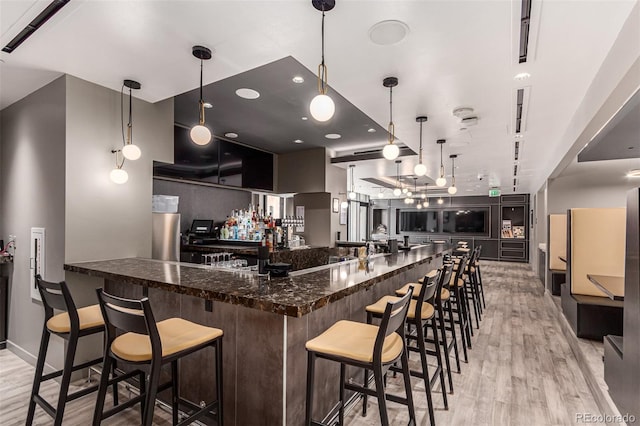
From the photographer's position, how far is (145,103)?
3477 millimetres

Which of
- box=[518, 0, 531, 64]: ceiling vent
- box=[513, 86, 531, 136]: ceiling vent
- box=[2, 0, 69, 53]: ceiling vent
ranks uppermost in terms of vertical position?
box=[2, 0, 69, 53]: ceiling vent

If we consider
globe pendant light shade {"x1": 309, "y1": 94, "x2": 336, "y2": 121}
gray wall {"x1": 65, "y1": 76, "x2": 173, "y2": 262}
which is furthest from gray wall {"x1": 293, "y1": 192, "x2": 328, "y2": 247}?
globe pendant light shade {"x1": 309, "y1": 94, "x2": 336, "y2": 121}

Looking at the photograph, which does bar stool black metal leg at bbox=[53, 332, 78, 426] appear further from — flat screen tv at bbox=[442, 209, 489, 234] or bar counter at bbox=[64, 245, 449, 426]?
flat screen tv at bbox=[442, 209, 489, 234]

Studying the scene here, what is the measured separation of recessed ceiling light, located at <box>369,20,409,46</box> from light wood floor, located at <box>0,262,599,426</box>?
2.70 metres

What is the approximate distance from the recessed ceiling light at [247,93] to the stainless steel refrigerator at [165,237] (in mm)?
1745

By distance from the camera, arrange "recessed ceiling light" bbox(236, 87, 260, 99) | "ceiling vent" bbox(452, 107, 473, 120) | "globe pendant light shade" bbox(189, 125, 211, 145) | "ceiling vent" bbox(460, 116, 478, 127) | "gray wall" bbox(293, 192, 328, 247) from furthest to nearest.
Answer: "gray wall" bbox(293, 192, 328, 247) → "ceiling vent" bbox(460, 116, 478, 127) → "recessed ceiling light" bbox(236, 87, 260, 99) → "ceiling vent" bbox(452, 107, 473, 120) → "globe pendant light shade" bbox(189, 125, 211, 145)

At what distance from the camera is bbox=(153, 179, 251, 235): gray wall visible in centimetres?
532

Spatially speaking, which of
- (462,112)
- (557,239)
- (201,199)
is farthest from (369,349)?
(557,239)

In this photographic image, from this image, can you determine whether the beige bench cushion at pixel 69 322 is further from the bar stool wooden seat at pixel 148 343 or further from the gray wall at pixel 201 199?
the gray wall at pixel 201 199

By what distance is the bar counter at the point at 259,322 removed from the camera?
1816 millimetres

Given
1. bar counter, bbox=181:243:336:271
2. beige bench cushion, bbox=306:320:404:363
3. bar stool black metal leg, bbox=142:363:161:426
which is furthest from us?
bar counter, bbox=181:243:336:271

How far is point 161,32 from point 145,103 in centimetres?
149

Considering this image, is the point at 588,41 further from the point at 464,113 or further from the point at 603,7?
the point at 464,113

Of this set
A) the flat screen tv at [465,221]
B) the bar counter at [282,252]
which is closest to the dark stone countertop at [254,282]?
the bar counter at [282,252]
